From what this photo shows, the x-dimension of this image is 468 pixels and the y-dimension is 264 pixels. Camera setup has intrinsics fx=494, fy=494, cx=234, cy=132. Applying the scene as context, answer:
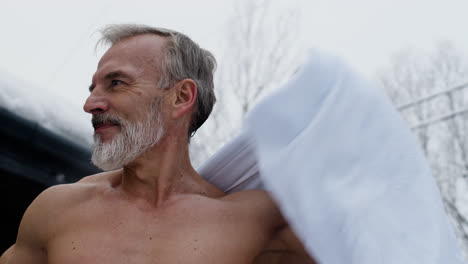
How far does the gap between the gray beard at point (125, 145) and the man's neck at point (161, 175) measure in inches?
2.1

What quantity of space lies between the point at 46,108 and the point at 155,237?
4.36ft

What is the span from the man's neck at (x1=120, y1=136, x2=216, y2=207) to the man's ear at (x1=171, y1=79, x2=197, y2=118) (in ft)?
0.33

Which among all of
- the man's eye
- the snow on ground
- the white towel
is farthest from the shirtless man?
the snow on ground

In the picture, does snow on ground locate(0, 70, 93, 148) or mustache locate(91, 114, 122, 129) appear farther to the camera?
snow on ground locate(0, 70, 93, 148)

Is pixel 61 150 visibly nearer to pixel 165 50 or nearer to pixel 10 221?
pixel 10 221

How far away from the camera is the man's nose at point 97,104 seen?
5.18 ft

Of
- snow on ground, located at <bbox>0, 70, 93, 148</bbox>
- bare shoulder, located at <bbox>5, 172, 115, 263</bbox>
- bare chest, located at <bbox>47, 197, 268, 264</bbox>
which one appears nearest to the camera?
bare chest, located at <bbox>47, 197, 268, 264</bbox>

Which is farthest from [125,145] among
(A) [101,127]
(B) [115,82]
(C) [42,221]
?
(C) [42,221]

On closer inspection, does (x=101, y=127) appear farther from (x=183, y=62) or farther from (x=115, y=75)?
(x=183, y=62)

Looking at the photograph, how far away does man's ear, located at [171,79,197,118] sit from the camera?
5.66ft

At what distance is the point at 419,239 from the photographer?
1.24 meters

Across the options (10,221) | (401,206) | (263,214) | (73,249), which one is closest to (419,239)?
(401,206)

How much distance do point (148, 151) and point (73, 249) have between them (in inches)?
15.7

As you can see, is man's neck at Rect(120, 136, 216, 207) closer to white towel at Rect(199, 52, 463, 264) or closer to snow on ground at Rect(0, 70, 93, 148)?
white towel at Rect(199, 52, 463, 264)
